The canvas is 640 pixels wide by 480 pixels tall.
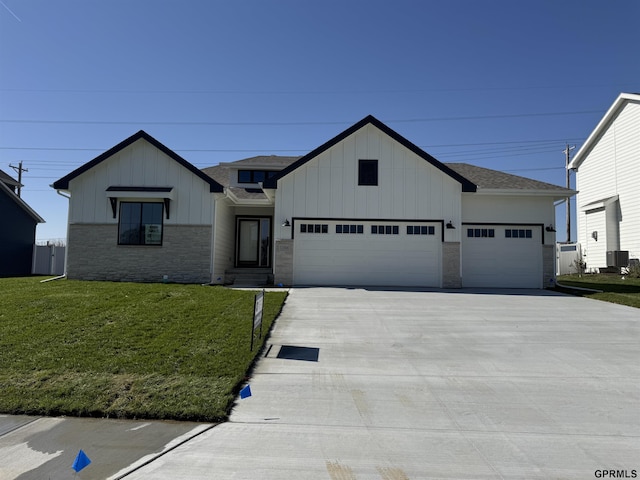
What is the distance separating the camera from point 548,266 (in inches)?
626

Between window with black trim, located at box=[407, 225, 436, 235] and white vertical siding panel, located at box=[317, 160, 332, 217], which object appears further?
window with black trim, located at box=[407, 225, 436, 235]

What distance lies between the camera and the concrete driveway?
351 cm

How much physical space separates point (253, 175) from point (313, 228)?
19.7ft

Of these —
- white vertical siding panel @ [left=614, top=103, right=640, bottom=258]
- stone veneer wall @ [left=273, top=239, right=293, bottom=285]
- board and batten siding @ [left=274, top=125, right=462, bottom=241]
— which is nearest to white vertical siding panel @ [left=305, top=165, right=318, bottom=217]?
board and batten siding @ [left=274, top=125, right=462, bottom=241]

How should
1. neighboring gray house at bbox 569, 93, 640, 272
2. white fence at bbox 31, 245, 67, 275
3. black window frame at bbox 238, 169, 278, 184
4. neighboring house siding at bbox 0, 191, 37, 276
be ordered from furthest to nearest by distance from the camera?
white fence at bbox 31, 245, 67, 275 < neighboring house siding at bbox 0, 191, 37, 276 < neighboring gray house at bbox 569, 93, 640, 272 < black window frame at bbox 238, 169, 278, 184

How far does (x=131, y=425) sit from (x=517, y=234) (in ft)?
50.2

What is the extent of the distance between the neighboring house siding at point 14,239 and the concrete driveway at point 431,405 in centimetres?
1882

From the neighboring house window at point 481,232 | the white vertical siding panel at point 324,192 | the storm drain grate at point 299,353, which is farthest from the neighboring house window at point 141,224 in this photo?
the neighboring house window at point 481,232

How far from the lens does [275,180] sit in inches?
595

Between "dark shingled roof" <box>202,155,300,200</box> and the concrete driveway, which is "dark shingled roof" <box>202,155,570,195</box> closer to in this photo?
"dark shingled roof" <box>202,155,300,200</box>

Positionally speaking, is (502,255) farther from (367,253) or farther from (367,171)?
(367,171)

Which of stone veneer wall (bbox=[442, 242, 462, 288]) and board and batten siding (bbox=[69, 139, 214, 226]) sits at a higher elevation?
board and batten siding (bbox=[69, 139, 214, 226])

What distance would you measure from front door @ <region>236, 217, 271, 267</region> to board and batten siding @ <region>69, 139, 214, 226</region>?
11.7 ft

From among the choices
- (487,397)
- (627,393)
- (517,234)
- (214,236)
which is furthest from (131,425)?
(517,234)
